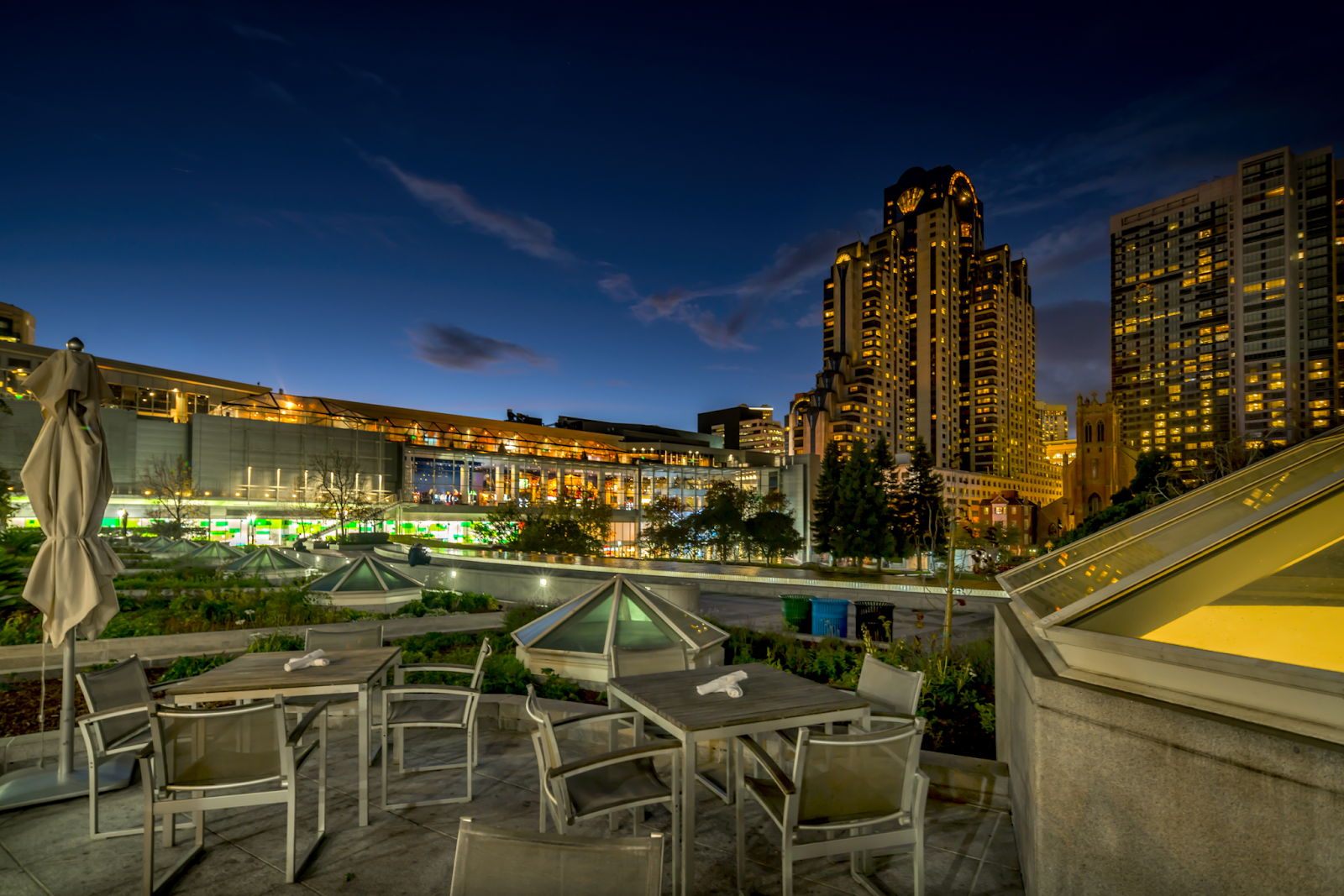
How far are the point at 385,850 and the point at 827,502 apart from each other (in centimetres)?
5126

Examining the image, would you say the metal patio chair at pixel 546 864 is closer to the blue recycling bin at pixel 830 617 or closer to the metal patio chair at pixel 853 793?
the metal patio chair at pixel 853 793

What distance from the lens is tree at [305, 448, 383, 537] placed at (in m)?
35.1

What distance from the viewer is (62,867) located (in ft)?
11.8

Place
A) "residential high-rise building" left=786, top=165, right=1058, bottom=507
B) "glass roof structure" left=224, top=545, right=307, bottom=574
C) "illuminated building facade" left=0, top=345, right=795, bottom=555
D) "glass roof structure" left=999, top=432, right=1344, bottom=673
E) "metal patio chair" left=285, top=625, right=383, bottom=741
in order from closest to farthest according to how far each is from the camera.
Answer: "glass roof structure" left=999, top=432, right=1344, bottom=673
"metal patio chair" left=285, top=625, right=383, bottom=741
"glass roof structure" left=224, top=545, right=307, bottom=574
"illuminated building facade" left=0, top=345, right=795, bottom=555
"residential high-rise building" left=786, top=165, right=1058, bottom=507

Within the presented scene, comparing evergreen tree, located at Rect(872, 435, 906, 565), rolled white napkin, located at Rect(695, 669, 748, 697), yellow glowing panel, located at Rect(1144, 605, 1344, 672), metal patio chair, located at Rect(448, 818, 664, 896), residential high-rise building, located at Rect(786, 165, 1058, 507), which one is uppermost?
residential high-rise building, located at Rect(786, 165, 1058, 507)

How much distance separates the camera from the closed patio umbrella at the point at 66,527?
4.54 metres

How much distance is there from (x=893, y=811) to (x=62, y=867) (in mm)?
4480

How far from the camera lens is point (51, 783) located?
444 cm

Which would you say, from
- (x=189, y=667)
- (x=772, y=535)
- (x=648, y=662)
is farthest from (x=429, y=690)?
(x=772, y=535)

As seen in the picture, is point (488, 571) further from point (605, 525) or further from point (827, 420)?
point (827, 420)

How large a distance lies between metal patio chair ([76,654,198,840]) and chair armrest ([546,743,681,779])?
103 inches

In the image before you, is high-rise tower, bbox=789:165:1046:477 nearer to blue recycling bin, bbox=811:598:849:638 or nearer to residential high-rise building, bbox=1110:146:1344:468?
residential high-rise building, bbox=1110:146:1344:468

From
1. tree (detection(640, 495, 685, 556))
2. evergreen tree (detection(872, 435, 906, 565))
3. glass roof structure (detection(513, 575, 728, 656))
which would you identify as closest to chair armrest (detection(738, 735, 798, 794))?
glass roof structure (detection(513, 575, 728, 656))

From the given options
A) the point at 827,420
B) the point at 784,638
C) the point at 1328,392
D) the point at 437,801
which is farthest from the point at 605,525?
the point at 1328,392
